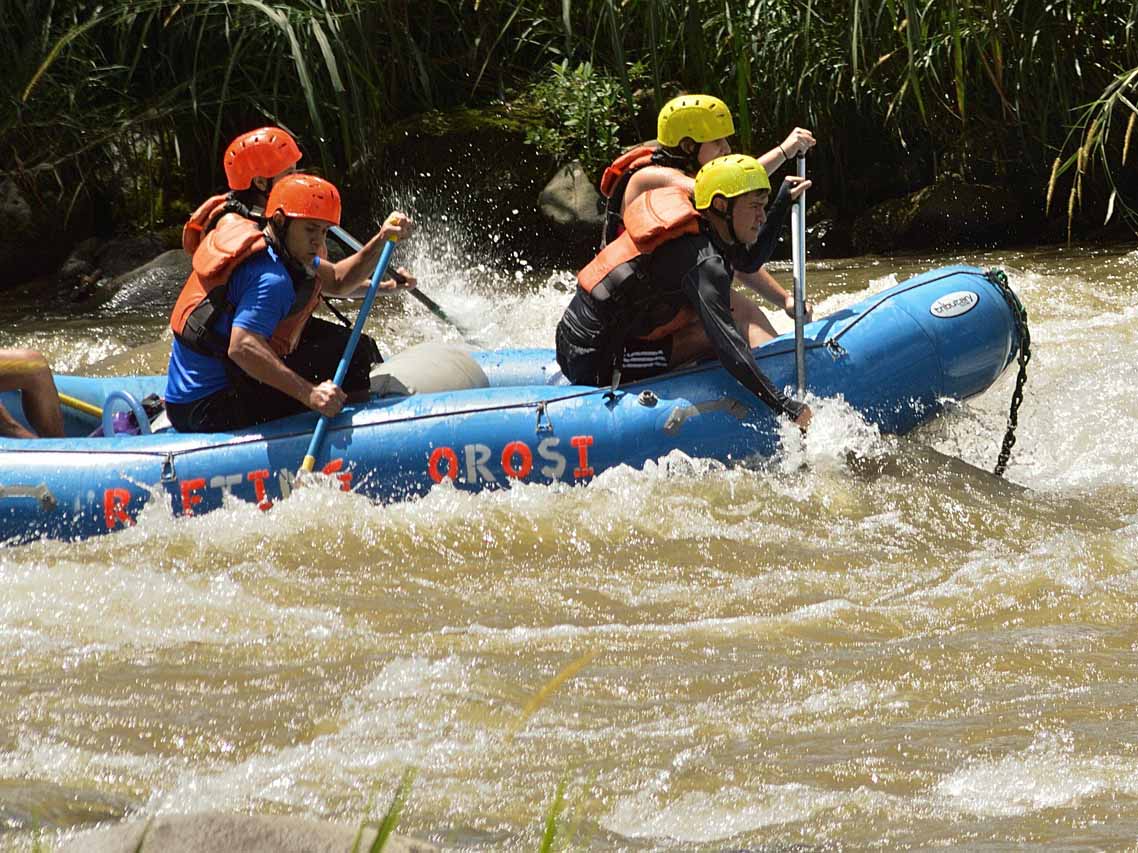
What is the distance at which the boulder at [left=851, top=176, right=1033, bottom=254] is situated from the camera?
10688mm

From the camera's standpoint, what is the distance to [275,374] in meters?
5.08

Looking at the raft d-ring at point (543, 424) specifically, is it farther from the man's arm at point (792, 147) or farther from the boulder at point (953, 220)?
the boulder at point (953, 220)

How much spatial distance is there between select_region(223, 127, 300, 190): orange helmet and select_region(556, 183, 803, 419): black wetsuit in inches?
45.2

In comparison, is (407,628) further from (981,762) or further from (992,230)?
(992,230)

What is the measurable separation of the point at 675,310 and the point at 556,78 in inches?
249

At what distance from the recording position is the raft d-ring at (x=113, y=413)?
5602 mm

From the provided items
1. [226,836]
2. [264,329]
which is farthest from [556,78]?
[226,836]

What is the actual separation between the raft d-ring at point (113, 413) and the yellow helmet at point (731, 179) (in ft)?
6.88

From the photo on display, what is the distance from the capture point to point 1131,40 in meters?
9.38

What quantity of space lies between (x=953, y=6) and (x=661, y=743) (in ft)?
21.1

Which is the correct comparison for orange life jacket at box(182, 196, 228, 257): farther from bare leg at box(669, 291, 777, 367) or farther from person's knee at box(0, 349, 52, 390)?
bare leg at box(669, 291, 777, 367)

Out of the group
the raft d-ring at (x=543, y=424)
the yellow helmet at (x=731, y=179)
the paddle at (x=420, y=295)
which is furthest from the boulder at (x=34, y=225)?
the yellow helmet at (x=731, y=179)

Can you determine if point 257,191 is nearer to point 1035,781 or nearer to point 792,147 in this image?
point 792,147

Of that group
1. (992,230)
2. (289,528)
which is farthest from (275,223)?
(992,230)
